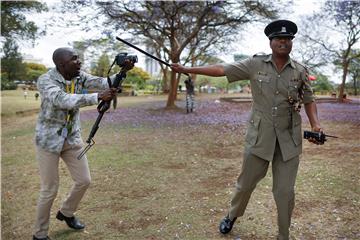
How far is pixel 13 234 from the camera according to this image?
4254 millimetres

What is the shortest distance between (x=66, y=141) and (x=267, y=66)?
231 centimetres

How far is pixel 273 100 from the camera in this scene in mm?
3520

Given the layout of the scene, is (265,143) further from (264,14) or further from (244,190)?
(264,14)

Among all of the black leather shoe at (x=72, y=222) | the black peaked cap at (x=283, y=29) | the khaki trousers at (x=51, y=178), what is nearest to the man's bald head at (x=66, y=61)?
the khaki trousers at (x=51, y=178)

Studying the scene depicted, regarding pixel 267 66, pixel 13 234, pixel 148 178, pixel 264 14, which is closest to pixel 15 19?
pixel 264 14

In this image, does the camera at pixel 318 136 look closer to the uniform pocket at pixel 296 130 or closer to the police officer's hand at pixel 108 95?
the uniform pocket at pixel 296 130

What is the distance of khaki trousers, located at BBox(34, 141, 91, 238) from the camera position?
369cm

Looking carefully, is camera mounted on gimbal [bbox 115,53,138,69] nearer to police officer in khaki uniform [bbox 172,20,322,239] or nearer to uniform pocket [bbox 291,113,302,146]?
police officer in khaki uniform [bbox 172,20,322,239]

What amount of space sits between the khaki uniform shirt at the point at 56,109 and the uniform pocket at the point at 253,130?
166 centimetres

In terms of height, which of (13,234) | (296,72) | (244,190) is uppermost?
(296,72)

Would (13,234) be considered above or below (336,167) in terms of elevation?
below

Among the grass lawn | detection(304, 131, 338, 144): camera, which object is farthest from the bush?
detection(304, 131, 338, 144): camera

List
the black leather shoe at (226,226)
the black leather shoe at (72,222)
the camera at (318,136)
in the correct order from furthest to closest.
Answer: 1. the black leather shoe at (72,222)
2. the black leather shoe at (226,226)
3. the camera at (318,136)

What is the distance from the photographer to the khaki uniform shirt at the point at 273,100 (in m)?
3.51
